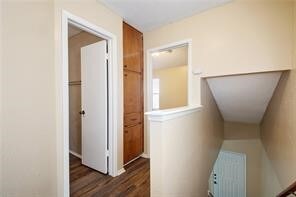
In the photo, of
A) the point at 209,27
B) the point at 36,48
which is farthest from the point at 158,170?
the point at 209,27

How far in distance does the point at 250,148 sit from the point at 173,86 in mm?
2682

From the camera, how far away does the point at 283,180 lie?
2.03 meters

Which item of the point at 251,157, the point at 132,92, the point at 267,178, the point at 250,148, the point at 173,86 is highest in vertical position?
the point at 173,86

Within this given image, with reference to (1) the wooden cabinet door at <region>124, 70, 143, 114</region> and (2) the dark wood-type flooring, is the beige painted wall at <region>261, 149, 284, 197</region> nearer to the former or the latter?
(2) the dark wood-type flooring

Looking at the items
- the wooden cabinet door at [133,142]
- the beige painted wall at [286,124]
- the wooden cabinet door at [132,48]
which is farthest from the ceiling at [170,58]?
the beige painted wall at [286,124]

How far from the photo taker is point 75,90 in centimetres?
303

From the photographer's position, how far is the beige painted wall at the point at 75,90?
2.96 metres

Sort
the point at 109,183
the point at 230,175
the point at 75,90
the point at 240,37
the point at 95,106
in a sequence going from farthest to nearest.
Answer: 1. the point at 230,175
2. the point at 75,90
3. the point at 95,106
4. the point at 109,183
5. the point at 240,37

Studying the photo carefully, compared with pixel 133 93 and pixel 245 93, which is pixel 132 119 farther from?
pixel 245 93

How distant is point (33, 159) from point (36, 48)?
1015 mm

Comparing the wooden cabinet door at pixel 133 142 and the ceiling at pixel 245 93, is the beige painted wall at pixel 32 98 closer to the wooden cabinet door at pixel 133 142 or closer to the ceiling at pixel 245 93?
the wooden cabinet door at pixel 133 142

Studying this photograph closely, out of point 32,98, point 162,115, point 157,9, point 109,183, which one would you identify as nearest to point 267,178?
point 109,183

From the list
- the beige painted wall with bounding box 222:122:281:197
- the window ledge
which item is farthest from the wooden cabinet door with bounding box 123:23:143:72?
the beige painted wall with bounding box 222:122:281:197

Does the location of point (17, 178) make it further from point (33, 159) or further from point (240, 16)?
point (240, 16)
